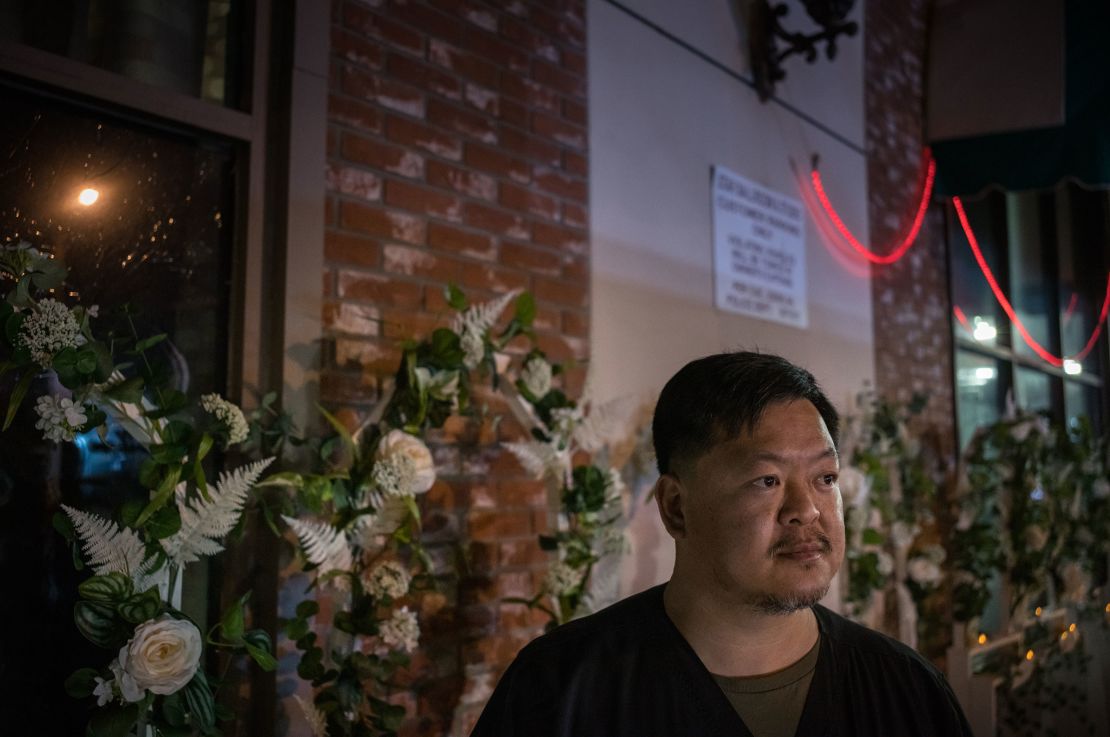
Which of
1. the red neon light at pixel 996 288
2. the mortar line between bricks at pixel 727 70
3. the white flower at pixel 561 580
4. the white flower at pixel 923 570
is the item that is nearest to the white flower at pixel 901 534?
the white flower at pixel 923 570

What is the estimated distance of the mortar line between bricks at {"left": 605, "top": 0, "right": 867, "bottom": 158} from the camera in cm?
344

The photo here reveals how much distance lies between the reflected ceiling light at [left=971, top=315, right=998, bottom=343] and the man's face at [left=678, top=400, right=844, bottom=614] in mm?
4631

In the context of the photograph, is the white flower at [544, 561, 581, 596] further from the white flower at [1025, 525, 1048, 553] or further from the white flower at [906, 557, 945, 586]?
the white flower at [1025, 525, 1048, 553]

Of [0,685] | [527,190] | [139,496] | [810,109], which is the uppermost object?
[810,109]

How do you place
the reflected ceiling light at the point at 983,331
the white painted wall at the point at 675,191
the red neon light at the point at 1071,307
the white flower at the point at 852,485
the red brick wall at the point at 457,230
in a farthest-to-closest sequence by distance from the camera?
the red neon light at the point at 1071,307
the reflected ceiling light at the point at 983,331
the white flower at the point at 852,485
the white painted wall at the point at 675,191
the red brick wall at the point at 457,230

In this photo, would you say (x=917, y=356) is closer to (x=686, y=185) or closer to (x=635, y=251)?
(x=686, y=185)

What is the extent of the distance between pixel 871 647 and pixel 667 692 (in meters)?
0.38

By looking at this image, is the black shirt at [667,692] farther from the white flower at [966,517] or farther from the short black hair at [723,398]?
the white flower at [966,517]

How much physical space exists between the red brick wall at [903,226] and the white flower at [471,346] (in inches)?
117

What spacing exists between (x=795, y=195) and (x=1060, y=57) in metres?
1.65

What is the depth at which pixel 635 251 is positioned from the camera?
334cm

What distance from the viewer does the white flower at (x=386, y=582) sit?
7.05 feet

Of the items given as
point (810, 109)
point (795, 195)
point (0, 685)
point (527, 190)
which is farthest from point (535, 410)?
point (810, 109)

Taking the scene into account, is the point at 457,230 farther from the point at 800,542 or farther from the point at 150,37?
the point at 800,542
